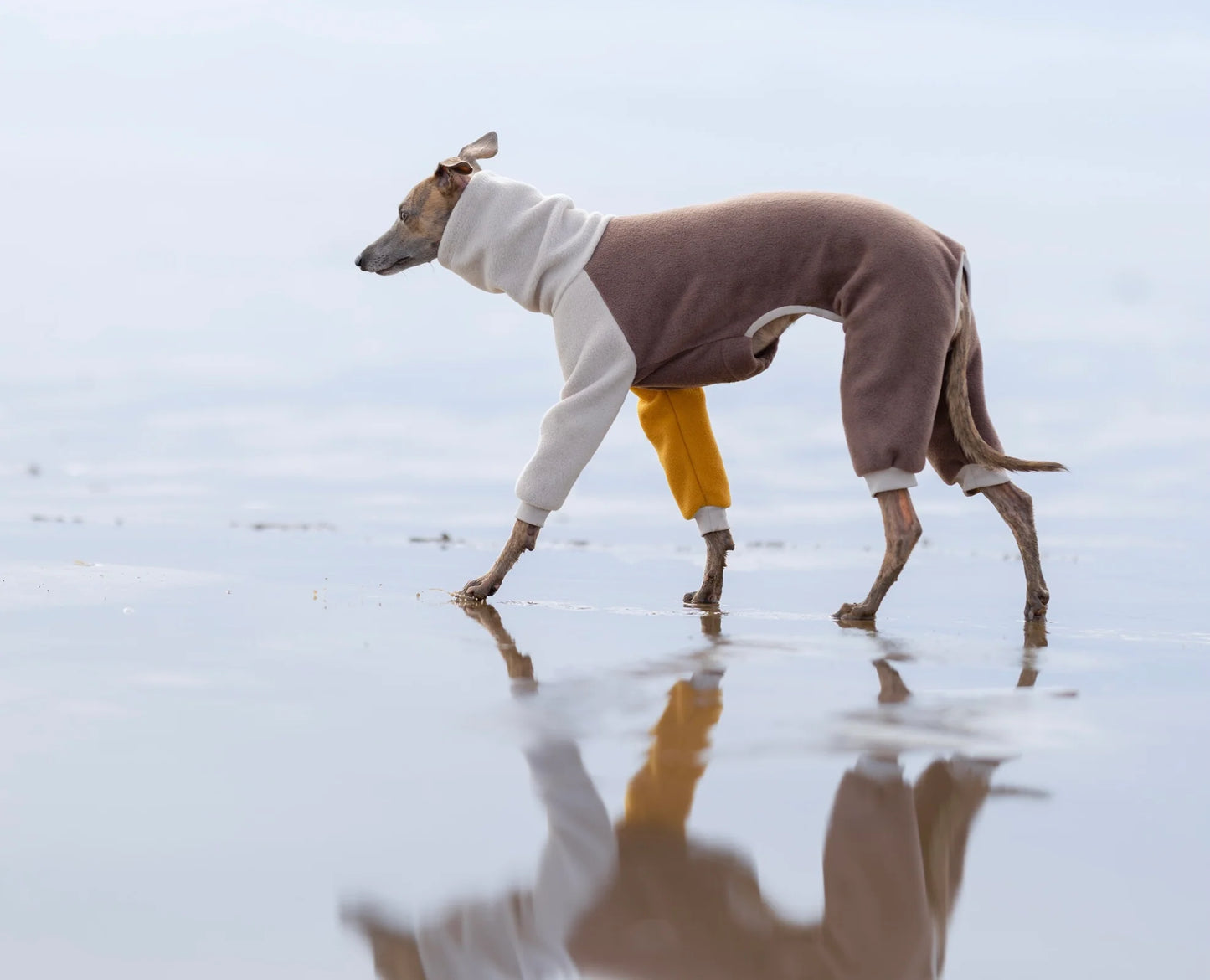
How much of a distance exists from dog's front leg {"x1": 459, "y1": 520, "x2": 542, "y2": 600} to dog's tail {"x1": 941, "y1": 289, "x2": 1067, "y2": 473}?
61.5 inches

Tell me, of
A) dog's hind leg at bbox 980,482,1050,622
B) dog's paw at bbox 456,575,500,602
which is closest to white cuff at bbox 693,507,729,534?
dog's paw at bbox 456,575,500,602

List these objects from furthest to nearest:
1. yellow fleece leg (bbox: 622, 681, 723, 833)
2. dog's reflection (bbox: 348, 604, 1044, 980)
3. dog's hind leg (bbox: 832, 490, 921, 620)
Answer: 1. dog's hind leg (bbox: 832, 490, 921, 620)
2. yellow fleece leg (bbox: 622, 681, 723, 833)
3. dog's reflection (bbox: 348, 604, 1044, 980)

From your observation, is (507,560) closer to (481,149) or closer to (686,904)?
(481,149)

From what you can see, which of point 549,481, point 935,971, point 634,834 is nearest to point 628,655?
point 549,481

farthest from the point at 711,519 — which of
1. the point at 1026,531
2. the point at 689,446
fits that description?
the point at 1026,531

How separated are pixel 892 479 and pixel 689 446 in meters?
0.94

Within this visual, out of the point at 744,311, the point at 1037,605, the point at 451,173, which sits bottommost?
the point at 1037,605

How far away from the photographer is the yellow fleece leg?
1729 millimetres

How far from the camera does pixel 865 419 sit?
3838mm

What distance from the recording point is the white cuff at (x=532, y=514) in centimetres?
412

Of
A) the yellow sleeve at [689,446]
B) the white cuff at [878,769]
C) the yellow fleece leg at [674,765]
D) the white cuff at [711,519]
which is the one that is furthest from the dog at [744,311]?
the white cuff at [878,769]

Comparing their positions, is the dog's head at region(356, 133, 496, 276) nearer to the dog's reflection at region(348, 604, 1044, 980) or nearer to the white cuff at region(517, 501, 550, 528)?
the white cuff at region(517, 501, 550, 528)

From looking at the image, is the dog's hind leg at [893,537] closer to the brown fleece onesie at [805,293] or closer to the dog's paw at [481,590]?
the brown fleece onesie at [805,293]

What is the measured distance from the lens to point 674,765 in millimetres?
1975
